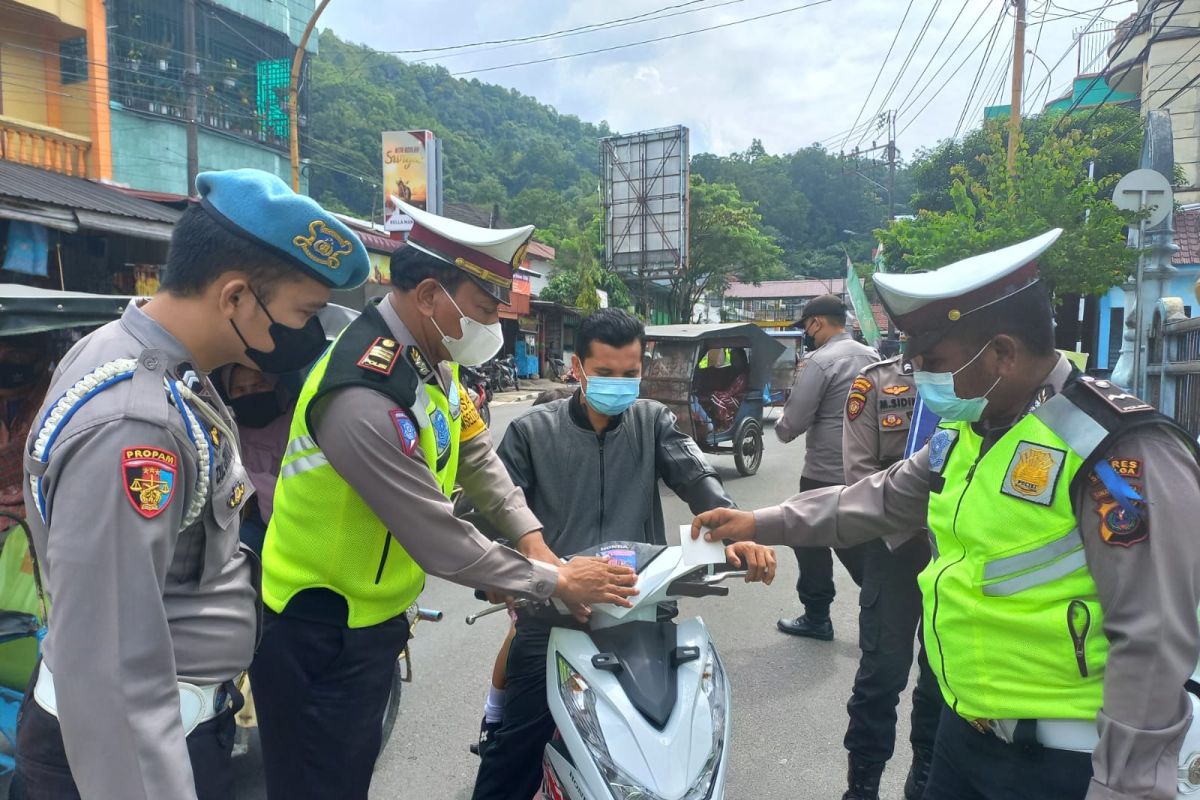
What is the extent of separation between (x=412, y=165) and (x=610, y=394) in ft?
59.5

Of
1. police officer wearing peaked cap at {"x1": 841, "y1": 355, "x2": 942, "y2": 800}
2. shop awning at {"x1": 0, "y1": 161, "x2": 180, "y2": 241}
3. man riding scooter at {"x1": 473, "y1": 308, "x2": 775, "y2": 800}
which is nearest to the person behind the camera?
man riding scooter at {"x1": 473, "y1": 308, "x2": 775, "y2": 800}

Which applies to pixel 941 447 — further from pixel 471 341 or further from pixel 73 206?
pixel 73 206

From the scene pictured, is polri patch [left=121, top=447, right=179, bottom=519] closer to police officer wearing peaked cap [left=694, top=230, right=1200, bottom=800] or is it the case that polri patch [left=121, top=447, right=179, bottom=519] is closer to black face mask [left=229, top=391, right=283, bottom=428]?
police officer wearing peaked cap [left=694, top=230, right=1200, bottom=800]

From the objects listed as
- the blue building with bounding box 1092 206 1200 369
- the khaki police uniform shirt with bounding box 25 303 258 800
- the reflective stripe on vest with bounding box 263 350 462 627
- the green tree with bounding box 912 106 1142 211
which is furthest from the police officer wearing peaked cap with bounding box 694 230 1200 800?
the blue building with bounding box 1092 206 1200 369

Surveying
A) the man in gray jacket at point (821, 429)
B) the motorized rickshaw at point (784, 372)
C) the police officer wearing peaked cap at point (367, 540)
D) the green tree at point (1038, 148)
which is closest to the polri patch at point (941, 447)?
the police officer wearing peaked cap at point (367, 540)

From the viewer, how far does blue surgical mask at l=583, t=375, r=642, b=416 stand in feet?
8.49

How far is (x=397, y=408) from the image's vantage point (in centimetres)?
176

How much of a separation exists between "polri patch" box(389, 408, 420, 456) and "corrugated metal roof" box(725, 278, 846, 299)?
59.2m

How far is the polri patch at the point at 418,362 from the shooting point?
6.16ft

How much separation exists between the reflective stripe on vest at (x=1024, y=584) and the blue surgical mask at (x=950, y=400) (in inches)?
3.4

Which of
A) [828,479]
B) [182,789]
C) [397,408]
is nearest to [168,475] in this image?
[182,789]

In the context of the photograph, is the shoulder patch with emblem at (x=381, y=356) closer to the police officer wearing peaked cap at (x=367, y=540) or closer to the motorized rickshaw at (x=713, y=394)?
the police officer wearing peaked cap at (x=367, y=540)

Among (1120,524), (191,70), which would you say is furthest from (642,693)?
(191,70)

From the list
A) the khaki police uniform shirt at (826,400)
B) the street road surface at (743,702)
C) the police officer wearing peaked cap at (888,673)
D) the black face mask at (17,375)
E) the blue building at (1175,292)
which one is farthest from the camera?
the blue building at (1175,292)
